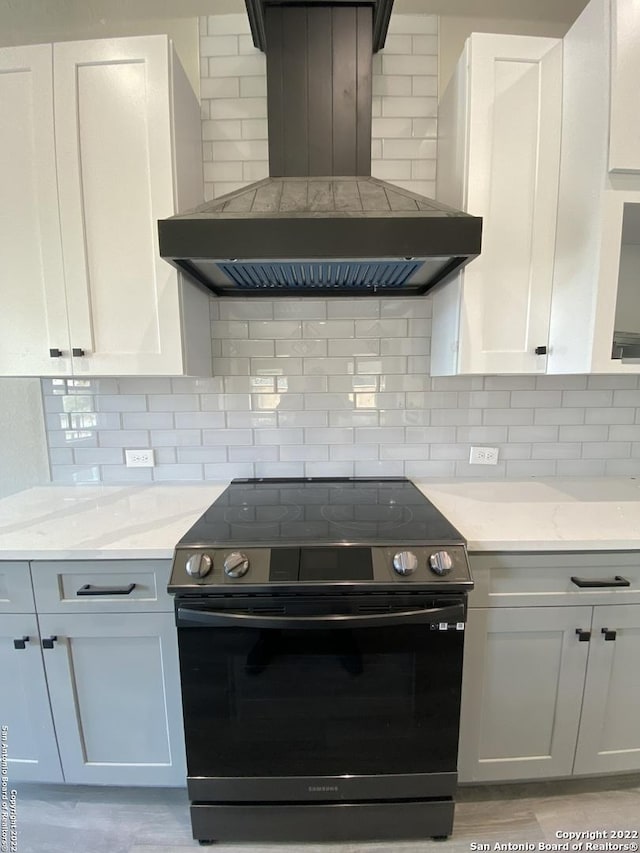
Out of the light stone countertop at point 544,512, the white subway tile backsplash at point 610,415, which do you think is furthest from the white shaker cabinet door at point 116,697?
the white subway tile backsplash at point 610,415

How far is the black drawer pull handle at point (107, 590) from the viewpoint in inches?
46.2

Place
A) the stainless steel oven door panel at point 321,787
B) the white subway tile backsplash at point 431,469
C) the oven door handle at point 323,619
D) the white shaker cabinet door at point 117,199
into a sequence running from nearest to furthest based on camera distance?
the oven door handle at point 323,619
the stainless steel oven door panel at point 321,787
the white shaker cabinet door at point 117,199
the white subway tile backsplash at point 431,469

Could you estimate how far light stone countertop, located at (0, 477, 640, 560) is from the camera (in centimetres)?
118

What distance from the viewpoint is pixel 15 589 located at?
1195 millimetres

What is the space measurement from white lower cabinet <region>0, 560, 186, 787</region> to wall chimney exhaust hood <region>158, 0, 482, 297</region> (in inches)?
40.3

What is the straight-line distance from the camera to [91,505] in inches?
60.2

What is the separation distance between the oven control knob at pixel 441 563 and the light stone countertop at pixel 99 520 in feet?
2.56

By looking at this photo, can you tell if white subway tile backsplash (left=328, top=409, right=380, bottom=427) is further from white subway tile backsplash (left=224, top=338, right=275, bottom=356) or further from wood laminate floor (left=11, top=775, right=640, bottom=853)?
wood laminate floor (left=11, top=775, right=640, bottom=853)

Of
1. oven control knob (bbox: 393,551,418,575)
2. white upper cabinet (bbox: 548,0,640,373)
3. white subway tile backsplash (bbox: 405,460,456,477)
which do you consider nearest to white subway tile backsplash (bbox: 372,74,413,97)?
white upper cabinet (bbox: 548,0,640,373)

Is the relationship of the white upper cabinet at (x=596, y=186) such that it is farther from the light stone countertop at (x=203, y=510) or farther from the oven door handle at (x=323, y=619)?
the oven door handle at (x=323, y=619)

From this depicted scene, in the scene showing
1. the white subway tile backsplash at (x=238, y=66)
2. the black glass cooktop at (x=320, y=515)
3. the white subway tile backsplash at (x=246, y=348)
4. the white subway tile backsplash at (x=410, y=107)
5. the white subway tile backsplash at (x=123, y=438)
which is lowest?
the black glass cooktop at (x=320, y=515)

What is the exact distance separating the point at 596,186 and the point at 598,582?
1.30 m

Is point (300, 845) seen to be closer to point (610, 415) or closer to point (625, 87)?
point (610, 415)

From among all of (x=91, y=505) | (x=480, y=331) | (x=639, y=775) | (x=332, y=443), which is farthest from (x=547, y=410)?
(x=91, y=505)
